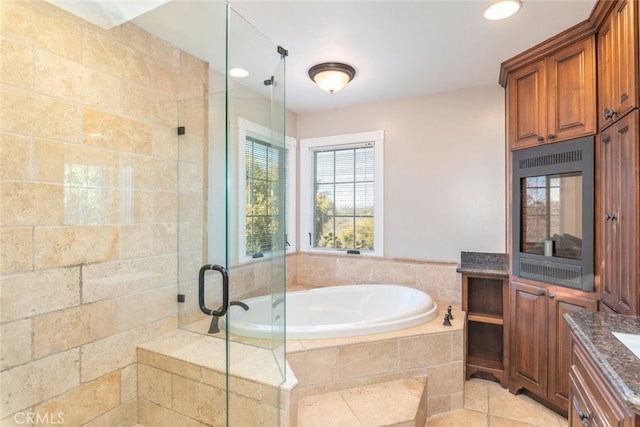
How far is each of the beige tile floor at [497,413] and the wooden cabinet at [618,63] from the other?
191 centimetres

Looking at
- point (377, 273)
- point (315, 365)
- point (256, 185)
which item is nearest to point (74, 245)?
point (256, 185)

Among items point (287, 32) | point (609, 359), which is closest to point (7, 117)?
point (287, 32)

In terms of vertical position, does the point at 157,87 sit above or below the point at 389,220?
above

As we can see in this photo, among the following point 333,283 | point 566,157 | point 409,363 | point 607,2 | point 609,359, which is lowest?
point 409,363

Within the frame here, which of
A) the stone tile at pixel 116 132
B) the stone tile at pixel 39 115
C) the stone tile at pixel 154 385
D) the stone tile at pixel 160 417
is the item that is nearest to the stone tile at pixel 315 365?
the stone tile at pixel 160 417

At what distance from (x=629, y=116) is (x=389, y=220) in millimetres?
1999

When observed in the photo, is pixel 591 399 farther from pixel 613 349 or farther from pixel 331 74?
pixel 331 74

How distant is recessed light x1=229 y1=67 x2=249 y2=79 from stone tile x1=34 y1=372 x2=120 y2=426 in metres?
1.85

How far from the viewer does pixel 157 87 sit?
214 centimetres

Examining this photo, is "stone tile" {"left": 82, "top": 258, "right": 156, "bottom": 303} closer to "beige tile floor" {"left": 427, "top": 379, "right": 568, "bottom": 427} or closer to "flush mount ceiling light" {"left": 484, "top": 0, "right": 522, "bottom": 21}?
"beige tile floor" {"left": 427, "top": 379, "right": 568, "bottom": 427}

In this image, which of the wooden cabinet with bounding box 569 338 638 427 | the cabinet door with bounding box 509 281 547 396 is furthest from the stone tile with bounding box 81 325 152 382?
the cabinet door with bounding box 509 281 547 396

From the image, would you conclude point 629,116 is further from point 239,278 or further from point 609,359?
point 239,278

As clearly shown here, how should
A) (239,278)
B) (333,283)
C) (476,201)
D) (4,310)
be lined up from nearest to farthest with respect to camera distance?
(4,310) → (239,278) → (476,201) → (333,283)

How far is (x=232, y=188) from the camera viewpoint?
1920 mm
